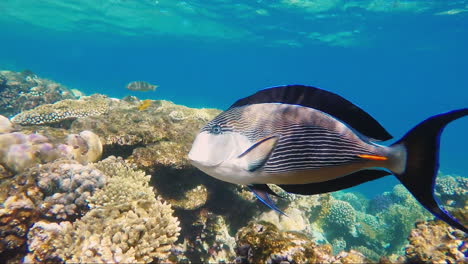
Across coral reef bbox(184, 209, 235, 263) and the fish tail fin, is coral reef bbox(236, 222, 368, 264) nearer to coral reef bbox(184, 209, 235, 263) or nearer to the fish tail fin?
the fish tail fin

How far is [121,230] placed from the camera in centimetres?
234

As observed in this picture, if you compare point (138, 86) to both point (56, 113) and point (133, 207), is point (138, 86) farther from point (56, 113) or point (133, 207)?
point (133, 207)

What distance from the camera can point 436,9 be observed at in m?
23.5

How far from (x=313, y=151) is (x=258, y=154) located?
0.27 meters

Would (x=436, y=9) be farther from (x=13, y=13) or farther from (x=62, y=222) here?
(x=13, y=13)

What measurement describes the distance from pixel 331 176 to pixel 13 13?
5947 centimetres

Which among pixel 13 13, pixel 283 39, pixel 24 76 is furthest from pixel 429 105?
pixel 13 13

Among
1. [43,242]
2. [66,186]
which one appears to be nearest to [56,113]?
[66,186]

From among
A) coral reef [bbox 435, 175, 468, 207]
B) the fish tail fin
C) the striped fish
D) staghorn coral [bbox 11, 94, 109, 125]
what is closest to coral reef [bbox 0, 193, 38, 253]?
the striped fish

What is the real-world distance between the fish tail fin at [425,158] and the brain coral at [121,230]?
7.17 feet

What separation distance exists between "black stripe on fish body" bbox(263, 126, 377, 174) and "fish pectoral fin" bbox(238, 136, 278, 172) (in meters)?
0.05

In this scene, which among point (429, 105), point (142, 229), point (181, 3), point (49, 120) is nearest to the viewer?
point (142, 229)

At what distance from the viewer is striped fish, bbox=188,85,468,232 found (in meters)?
1.01

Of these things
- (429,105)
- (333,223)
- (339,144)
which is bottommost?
(333,223)
